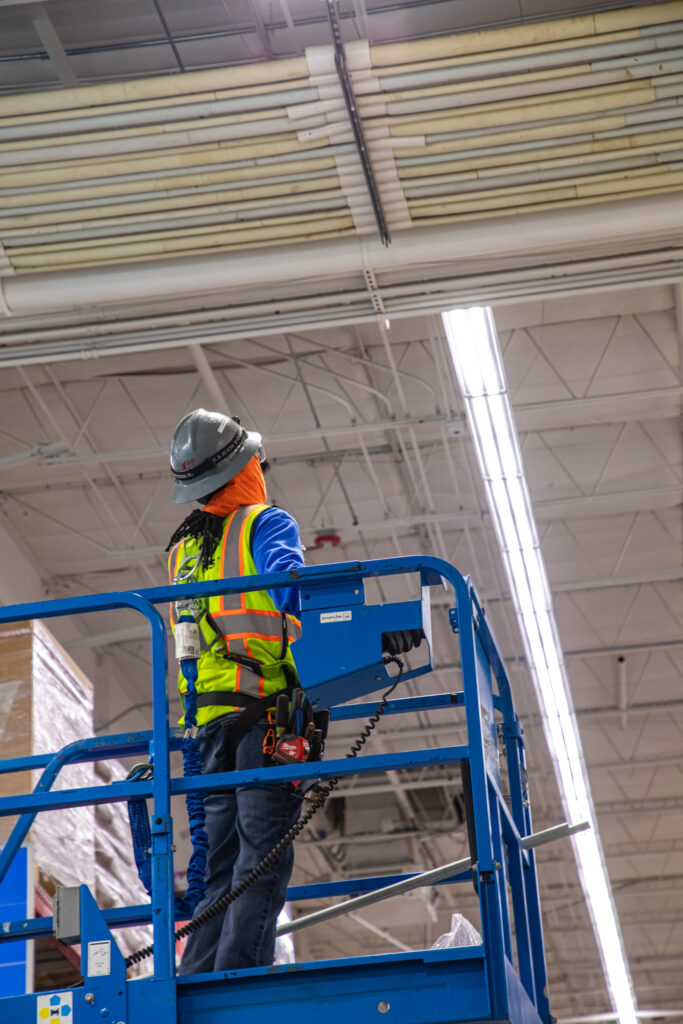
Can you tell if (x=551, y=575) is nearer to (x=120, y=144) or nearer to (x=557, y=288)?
(x=557, y=288)

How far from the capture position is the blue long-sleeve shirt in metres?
4.89

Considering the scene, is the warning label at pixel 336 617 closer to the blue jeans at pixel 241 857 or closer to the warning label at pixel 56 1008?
the blue jeans at pixel 241 857

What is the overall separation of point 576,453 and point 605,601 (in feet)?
12.2

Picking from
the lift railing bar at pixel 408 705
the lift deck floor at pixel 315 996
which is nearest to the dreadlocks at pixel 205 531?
the lift railing bar at pixel 408 705

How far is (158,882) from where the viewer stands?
4.26 meters

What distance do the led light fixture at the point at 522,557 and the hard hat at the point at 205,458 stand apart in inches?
179

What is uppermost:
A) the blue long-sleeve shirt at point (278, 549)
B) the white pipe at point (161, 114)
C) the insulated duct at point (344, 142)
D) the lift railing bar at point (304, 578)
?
the white pipe at point (161, 114)

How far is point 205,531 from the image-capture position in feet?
17.4

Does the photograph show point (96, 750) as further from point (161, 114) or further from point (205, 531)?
point (161, 114)

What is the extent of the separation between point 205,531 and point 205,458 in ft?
1.04

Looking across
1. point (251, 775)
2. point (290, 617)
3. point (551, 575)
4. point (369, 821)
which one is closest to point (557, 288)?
point (290, 617)

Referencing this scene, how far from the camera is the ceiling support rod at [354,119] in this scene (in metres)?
8.42

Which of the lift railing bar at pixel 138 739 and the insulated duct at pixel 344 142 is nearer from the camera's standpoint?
the lift railing bar at pixel 138 739

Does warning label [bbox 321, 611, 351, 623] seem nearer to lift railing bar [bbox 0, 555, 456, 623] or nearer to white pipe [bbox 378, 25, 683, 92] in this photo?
lift railing bar [bbox 0, 555, 456, 623]
